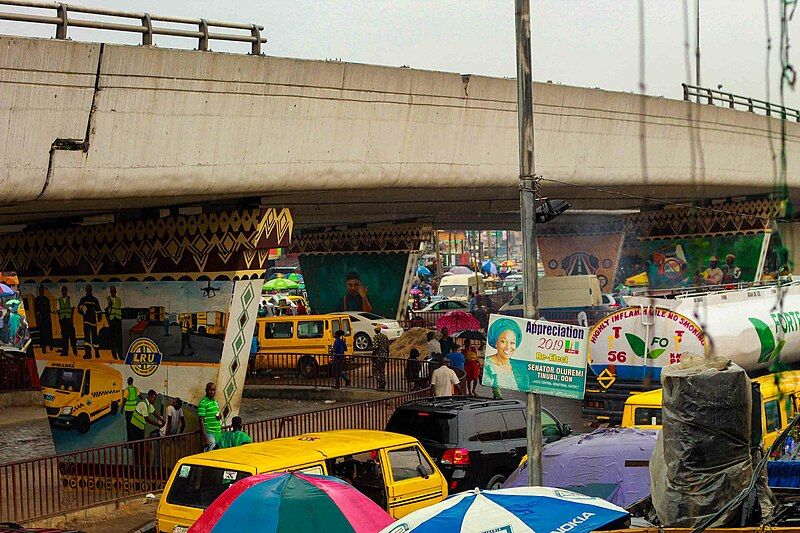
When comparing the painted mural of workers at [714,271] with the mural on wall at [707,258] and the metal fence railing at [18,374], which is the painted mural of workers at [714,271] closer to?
the mural on wall at [707,258]

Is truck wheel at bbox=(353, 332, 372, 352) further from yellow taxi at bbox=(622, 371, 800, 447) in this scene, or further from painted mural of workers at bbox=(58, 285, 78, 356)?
yellow taxi at bbox=(622, 371, 800, 447)

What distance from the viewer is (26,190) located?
1402 cm

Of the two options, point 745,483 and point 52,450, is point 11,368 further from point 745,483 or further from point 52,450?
point 745,483

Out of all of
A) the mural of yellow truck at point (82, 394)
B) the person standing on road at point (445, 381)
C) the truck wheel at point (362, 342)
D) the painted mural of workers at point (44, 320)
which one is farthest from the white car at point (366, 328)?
the mural of yellow truck at point (82, 394)

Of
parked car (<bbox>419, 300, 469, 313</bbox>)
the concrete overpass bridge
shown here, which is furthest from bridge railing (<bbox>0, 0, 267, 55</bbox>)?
parked car (<bbox>419, 300, 469, 313</bbox>)

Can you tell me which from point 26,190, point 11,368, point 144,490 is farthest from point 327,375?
point 26,190

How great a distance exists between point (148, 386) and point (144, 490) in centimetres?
261

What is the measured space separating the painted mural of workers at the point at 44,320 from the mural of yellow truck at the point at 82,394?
43 centimetres

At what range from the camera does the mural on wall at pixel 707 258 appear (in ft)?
132

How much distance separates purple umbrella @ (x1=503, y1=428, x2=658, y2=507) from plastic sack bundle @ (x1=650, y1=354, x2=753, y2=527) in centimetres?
429

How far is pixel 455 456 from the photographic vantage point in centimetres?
1533

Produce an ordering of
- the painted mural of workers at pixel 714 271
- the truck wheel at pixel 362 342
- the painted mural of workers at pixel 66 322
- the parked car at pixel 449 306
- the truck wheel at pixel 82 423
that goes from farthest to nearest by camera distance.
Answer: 1. the parked car at pixel 449 306
2. the painted mural of workers at pixel 714 271
3. the truck wheel at pixel 362 342
4. the painted mural of workers at pixel 66 322
5. the truck wheel at pixel 82 423

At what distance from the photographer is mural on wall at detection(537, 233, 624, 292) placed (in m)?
49.1

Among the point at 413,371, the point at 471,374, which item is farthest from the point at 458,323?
the point at 471,374
